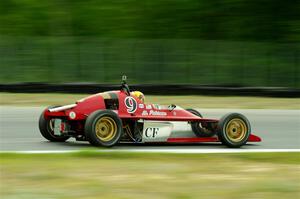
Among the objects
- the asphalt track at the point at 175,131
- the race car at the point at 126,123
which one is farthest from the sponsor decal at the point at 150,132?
the asphalt track at the point at 175,131

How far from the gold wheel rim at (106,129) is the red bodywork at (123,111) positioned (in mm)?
273

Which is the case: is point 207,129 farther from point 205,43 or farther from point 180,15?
point 180,15

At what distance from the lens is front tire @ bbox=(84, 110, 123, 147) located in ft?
32.9

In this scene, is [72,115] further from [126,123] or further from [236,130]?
[236,130]

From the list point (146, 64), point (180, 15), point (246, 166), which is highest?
point (180, 15)

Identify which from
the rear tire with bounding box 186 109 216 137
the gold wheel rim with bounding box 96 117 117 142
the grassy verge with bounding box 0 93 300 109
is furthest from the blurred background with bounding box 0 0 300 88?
the gold wheel rim with bounding box 96 117 117 142

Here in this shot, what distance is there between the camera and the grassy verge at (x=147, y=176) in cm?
673

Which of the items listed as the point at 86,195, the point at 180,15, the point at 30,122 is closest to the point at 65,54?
the point at 180,15

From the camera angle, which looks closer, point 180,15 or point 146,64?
point 146,64

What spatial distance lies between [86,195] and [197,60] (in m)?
18.2

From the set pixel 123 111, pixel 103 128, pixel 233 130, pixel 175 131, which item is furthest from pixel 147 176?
pixel 233 130

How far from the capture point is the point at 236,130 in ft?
36.6

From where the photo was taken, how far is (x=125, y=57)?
2459 centimetres

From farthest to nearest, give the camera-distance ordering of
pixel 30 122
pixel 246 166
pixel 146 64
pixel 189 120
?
1. pixel 146 64
2. pixel 30 122
3. pixel 189 120
4. pixel 246 166
